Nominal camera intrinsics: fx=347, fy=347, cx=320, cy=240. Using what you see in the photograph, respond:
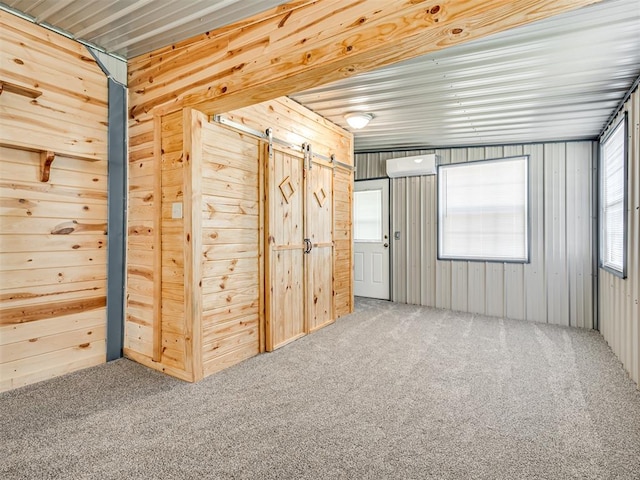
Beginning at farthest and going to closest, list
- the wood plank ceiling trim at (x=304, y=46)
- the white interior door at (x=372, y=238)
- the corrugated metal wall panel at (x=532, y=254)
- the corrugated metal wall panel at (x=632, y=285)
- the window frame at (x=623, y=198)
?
the white interior door at (x=372, y=238) → the corrugated metal wall panel at (x=532, y=254) → the window frame at (x=623, y=198) → the corrugated metal wall panel at (x=632, y=285) → the wood plank ceiling trim at (x=304, y=46)

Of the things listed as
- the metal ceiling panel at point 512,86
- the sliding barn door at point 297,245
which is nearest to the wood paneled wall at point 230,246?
the sliding barn door at point 297,245

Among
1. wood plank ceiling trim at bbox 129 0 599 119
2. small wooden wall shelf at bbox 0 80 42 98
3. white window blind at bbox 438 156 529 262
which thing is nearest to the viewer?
wood plank ceiling trim at bbox 129 0 599 119

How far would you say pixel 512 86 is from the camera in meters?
3.04

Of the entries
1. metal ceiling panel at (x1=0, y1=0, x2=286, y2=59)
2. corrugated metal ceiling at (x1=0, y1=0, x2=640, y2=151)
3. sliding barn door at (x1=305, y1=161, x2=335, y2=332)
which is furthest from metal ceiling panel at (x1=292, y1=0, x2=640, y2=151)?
metal ceiling panel at (x1=0, y1=0, x2=286, y2=59)

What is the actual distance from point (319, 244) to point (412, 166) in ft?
7.05

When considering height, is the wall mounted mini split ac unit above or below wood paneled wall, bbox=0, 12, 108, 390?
above

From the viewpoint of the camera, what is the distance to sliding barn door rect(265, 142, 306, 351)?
11.0ft

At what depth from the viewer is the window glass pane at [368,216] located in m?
5.78

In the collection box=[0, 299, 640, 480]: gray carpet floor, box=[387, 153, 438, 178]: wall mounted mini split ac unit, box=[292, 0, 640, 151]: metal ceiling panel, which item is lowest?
box=[0, 299, 640, 480]: gray carpet floor

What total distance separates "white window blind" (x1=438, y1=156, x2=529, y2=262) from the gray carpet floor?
1.78m

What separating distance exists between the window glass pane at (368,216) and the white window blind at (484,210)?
1.00 metres

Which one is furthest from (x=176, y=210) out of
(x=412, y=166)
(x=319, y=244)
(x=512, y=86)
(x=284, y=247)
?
(x=412, y=166)

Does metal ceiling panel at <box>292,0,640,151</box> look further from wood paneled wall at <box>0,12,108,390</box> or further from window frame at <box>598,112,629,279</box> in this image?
wood paneled wall at <box>0,12,108,390</box>

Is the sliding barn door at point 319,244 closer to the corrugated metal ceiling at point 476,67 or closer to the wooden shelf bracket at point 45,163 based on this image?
the corrugated metal ceiling at point 476,67
